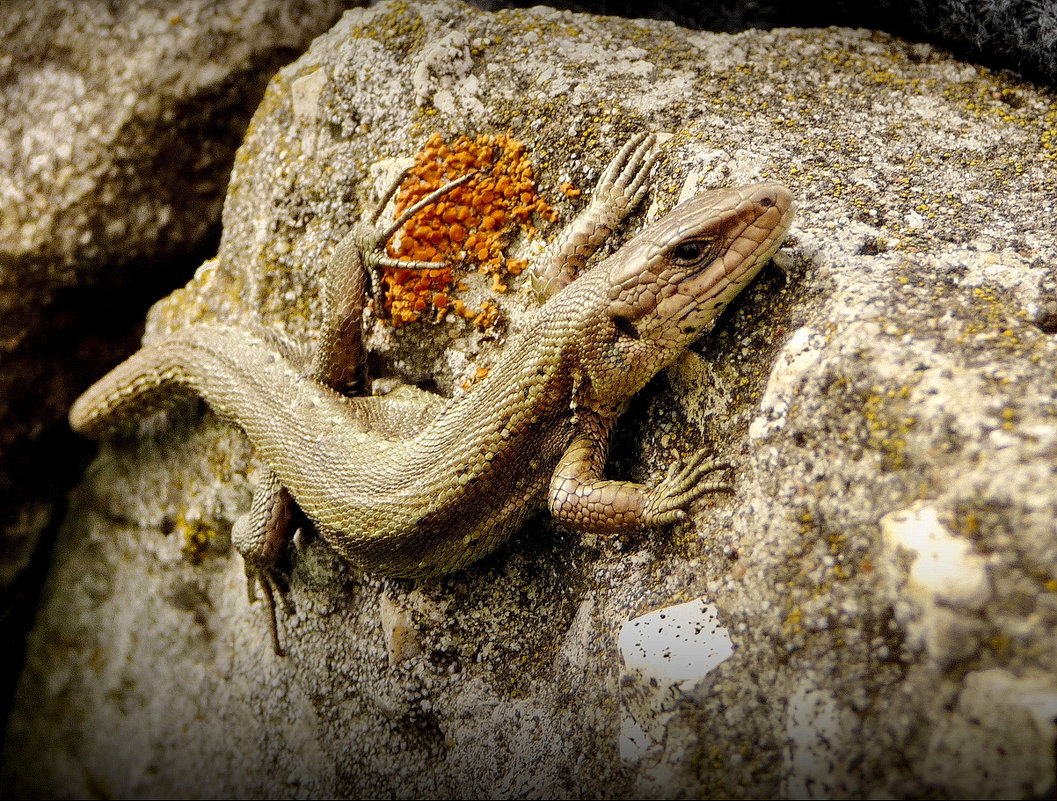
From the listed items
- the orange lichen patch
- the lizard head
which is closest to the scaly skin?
the lizard head

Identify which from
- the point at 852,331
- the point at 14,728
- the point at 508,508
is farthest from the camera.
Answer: the point at 14,728

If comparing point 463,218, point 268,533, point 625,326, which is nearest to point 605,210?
point 625,326

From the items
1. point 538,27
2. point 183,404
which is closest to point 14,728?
point 183,404

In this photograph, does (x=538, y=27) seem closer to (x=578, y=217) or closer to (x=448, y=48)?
(x=448, y=48)

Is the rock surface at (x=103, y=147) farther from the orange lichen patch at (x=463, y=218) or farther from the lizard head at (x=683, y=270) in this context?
the lizard head at (x=683, y=270)

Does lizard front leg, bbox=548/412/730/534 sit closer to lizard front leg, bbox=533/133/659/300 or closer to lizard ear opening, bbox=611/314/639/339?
lizard ear opening, bbox=611/314/639/339

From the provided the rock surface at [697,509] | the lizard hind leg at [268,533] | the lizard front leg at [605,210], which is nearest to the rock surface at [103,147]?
the rock surface at [697,509]

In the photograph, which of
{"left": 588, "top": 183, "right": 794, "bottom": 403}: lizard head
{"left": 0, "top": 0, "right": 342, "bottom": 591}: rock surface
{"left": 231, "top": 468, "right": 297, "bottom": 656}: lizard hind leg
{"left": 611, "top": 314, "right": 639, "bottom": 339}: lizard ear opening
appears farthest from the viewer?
{"left": 0, "top": 0, "right": 342, "bottom": 591}: rock surface
